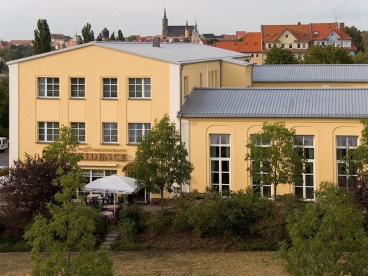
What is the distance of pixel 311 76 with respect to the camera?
54156 millimetres

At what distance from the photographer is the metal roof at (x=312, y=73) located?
5306 cm

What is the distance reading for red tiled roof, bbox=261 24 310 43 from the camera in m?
139

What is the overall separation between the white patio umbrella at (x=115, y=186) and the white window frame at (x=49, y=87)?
709 centimetres

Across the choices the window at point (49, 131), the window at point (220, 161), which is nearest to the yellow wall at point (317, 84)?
the window at point (220, 161)

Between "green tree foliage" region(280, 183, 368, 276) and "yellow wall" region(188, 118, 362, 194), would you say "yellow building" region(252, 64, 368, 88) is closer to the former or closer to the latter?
"yellow wall" region(188, 118, 362, 194)

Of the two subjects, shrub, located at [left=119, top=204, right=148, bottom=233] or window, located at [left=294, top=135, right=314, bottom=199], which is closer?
shrub, located at [left=119, top=204, right=148, bottom=233]

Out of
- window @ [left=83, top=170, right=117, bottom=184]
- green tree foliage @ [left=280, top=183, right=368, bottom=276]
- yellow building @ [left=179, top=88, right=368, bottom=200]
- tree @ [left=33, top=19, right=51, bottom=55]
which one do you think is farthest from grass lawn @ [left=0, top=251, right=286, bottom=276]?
tree @ [left=33, top=19, right=51, bottom=55]

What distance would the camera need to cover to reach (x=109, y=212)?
31922mm

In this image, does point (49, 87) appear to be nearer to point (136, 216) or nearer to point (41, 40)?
point (136, 216)

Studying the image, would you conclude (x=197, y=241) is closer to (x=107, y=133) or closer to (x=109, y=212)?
(x=109, y=212)

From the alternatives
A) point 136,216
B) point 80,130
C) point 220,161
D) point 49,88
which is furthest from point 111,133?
point 136,216

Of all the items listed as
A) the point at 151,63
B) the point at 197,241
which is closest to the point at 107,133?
the point at 151,63

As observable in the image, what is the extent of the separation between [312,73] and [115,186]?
26.4m

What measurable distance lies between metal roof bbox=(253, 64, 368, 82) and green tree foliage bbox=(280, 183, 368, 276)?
34.5 metres
